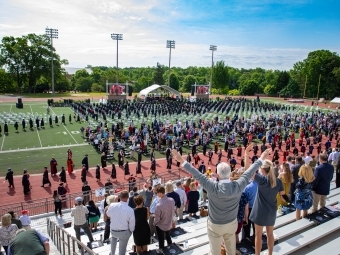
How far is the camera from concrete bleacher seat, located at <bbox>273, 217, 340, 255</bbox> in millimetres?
4875

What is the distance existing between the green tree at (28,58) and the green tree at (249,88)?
53674 mm

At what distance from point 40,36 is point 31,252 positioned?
82.1 meters

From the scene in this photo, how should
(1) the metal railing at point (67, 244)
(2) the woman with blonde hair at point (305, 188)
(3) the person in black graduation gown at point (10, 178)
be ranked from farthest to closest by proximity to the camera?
(3) the person in black graduation gown at point (10, 178)
(2) the woman with blonde hair at point (305, 188)
(1) the metal railing at point (67, 244)

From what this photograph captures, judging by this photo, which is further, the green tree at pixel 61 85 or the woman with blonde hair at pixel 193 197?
the green tree at pixel 61 85

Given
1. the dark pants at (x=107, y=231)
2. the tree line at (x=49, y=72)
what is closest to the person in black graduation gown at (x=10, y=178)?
the dark pants at (x=107, y=231)

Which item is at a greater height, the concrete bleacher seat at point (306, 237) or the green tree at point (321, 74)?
the green tree at point (321, 74)

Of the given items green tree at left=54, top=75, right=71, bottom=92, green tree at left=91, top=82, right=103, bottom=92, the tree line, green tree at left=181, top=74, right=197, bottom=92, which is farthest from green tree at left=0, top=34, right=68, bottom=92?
green tree at left=181, top=74, right=197, bottom=92

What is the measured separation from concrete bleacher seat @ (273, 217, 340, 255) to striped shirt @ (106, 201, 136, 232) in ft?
7.80

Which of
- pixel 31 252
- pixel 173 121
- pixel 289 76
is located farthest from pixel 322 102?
pixel 31 252

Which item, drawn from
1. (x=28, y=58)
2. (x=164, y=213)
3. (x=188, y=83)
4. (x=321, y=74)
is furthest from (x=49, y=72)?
(x=164, y=213)

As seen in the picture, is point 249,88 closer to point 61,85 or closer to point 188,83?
point 188,83

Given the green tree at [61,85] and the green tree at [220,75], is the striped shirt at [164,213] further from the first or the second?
the green tree at [220,75]

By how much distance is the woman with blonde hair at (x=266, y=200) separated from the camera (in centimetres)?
416

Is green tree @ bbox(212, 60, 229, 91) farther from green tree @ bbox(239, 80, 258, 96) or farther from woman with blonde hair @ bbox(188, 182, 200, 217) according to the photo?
woman with blonde hair @ bbox(188, 182, 200, 217)
